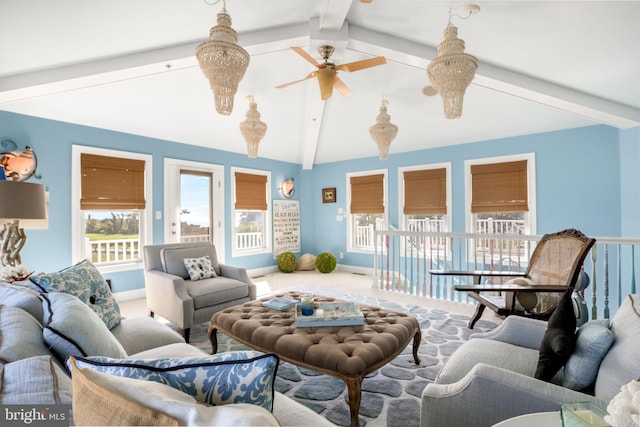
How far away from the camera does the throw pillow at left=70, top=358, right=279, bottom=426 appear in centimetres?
58

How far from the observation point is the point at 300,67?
4.11 meters

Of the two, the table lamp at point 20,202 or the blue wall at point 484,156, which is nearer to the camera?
the table lamp at point 20,202

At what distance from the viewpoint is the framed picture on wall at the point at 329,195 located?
692cm

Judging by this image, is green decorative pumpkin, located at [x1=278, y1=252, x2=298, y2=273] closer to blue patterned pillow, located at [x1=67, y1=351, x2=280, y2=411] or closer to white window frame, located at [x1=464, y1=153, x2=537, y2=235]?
white window frame, located at [x1=464, y1=153, x2=537, y2=235]

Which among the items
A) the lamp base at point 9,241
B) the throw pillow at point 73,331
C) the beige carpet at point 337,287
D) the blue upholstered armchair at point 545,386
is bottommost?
→ the beige carpet at point 337,287

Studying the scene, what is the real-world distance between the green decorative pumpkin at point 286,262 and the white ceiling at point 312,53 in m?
3.09

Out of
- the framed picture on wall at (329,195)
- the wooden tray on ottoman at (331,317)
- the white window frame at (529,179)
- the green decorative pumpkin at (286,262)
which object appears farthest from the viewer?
the framed picture on wall at (329,195)

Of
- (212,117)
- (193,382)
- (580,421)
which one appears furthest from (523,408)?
(212,117)

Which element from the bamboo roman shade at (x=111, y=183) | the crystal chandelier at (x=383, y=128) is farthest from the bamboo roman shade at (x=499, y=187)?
the bamboo roman shade at (x=111, y=183)

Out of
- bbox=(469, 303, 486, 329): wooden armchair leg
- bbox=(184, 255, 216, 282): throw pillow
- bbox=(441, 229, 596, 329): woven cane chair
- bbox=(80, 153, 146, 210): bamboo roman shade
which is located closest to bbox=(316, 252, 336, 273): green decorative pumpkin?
bbox=(184, 255, 216, 282): throw pillow

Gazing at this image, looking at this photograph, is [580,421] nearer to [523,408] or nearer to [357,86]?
[523,408]

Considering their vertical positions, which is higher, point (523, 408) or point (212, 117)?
point (212, 117)

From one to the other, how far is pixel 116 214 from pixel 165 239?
77 centimetres

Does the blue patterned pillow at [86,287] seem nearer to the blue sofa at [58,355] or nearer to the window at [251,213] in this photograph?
the blue sofa at [58,355]
